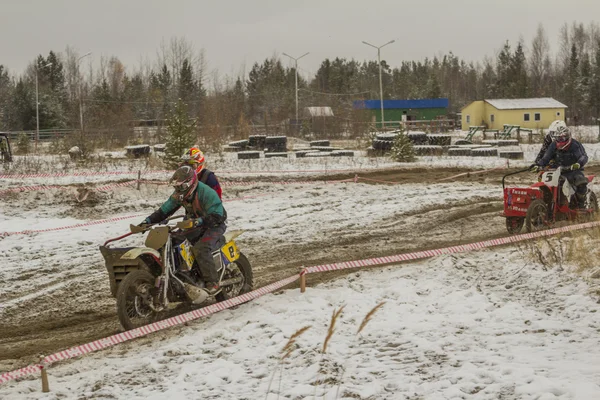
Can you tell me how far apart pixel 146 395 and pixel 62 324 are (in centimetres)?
311

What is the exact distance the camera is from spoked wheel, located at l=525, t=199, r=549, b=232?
477 inches

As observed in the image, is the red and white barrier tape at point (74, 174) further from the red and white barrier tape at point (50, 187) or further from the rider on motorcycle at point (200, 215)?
the rider on motorcycle at point (200, 215)

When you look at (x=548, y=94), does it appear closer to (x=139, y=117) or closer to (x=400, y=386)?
(x=139, y=117)

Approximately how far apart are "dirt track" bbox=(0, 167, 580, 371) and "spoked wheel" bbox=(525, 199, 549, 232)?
987 mm

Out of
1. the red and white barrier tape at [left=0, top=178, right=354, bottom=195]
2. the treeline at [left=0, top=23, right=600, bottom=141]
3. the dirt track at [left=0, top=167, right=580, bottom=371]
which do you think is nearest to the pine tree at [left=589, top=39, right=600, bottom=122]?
the treeline at [left=0, top=23, right=600, bottom=141]

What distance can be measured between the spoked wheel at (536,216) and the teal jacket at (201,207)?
5.98 m

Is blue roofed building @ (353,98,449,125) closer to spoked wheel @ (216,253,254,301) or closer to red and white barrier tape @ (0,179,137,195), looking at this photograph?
red and white barrier tape @ (0,179,137,195)

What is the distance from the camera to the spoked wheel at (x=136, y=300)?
7.82m

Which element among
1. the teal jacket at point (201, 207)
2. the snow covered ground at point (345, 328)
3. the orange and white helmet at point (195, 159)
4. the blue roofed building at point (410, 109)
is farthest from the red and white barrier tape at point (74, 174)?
the blue roofed building at point (410, 109)

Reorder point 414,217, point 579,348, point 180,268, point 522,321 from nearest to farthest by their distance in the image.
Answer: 1. point 579,348
2. point 522,321
3. point 180,268
4. point 414,217

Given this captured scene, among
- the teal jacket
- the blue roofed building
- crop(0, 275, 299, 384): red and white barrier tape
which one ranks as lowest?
crop(0, 275, 299, 384): red and white barrier tape

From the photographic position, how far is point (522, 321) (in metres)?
7.71

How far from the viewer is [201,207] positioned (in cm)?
880

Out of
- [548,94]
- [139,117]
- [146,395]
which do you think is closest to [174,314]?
[146,395]
